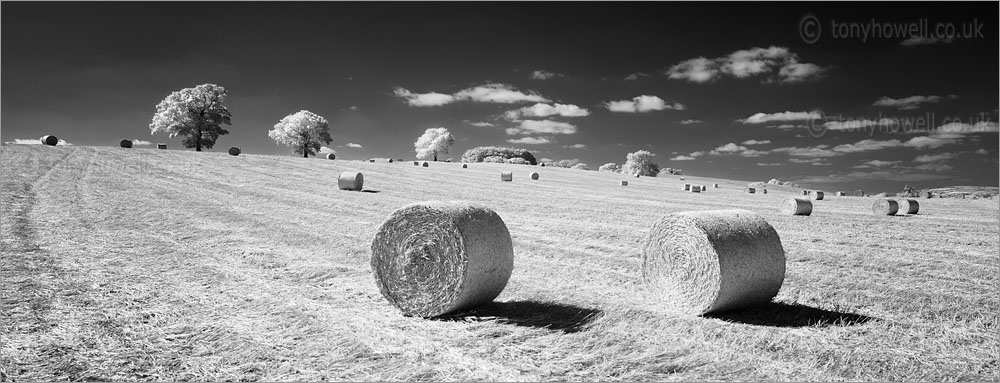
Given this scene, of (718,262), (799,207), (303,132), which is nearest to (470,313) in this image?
(718,262)

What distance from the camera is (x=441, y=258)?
7.84 m

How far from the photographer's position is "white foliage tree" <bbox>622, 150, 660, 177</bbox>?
95.1 m

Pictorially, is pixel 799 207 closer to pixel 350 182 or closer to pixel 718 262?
pixel 718 262

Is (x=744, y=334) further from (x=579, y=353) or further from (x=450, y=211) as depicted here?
(x=450, y=211)

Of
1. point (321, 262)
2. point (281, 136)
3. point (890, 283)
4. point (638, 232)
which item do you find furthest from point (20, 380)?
point (281, 136)

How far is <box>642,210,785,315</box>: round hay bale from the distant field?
1.04ft

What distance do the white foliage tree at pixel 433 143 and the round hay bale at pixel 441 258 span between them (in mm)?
93221

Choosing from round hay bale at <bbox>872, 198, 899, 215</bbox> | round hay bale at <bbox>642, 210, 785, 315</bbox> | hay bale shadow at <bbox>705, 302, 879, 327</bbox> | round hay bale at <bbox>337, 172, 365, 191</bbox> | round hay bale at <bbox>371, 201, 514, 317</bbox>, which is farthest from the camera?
round hay bale at <bbox>337, 172, 365, 191</bbox>

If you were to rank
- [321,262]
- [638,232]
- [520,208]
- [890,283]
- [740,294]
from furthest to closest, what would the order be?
1. [520,208]
2. [638,232]
3. [321,262]
4. [890,283]
5. [740,294]

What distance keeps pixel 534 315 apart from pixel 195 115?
67.3 meters

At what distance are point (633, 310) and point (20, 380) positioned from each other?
672 cm

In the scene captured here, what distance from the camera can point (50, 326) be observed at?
23.2 ft

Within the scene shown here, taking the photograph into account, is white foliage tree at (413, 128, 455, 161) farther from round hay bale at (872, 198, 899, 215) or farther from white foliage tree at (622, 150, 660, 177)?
round hay bale at (872, 198, 899, 215)

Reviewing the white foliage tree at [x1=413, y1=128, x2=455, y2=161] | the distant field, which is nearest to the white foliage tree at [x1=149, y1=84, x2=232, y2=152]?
the white foliage tree at [x1=413, y1=128, x2=455, y2=161]
